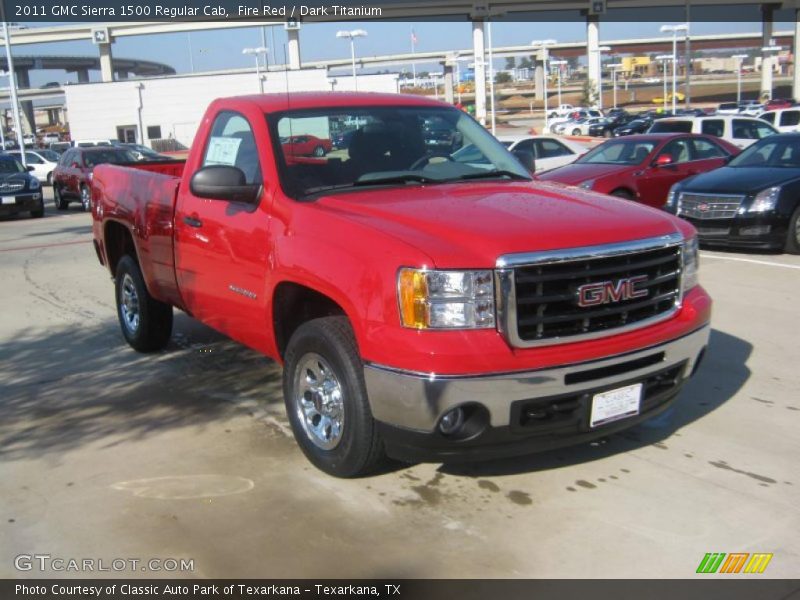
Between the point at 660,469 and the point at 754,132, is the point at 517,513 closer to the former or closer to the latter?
the point at 660,469

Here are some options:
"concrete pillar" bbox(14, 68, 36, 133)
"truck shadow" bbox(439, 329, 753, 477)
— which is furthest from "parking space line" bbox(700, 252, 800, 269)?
"concrete pillar" bbox(14, 68, 36, 133)

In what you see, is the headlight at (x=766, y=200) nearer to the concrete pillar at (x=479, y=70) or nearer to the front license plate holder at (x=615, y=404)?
the front license plate holder at (x=615, y=404)

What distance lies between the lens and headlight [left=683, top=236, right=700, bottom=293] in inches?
170

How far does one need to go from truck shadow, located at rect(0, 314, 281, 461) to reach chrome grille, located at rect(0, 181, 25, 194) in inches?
536

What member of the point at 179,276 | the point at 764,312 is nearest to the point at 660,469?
the point at 179,276

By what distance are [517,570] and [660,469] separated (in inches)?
49.9

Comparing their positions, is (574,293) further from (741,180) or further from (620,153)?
(620,153)

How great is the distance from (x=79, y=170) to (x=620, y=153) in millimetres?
14393

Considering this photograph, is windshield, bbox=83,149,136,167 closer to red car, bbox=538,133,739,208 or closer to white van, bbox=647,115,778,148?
red car, bbox=538,133,739,208

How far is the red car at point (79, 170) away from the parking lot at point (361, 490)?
1637 cm

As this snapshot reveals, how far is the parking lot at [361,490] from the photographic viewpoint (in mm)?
3562

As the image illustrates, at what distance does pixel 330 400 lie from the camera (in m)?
4.20

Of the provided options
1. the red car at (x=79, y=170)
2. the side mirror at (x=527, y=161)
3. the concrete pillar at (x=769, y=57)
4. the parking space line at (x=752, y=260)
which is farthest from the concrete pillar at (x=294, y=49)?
the side mirror at (x=527, y=161)

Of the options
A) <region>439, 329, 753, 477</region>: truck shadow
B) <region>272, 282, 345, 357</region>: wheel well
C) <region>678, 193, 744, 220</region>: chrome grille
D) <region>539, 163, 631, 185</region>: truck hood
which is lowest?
<region>439, 329, 753, 477</region>: truck shadow
